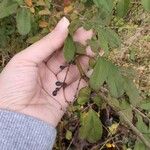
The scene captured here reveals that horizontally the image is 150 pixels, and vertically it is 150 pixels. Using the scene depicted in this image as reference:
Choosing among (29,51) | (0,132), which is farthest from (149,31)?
(0,132)

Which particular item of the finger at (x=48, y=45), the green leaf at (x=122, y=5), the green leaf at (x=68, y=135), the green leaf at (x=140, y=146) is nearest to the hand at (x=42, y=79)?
the finger at (x=48, y=45)

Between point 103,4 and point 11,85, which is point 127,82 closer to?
point 103,4

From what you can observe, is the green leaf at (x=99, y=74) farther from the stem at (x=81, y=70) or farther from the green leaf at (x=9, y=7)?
the green leaf at (x=9, y=7)

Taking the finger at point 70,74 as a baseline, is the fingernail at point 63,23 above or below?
above

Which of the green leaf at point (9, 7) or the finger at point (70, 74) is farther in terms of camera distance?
the finger at point (70, 74)

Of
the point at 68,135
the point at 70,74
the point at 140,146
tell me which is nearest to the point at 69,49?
the point at 70,74

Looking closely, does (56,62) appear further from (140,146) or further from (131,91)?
(140,146)

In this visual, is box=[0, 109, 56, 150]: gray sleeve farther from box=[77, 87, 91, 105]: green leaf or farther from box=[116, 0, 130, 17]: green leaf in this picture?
→ box=[116, 0, 130, 17]: green leaf
